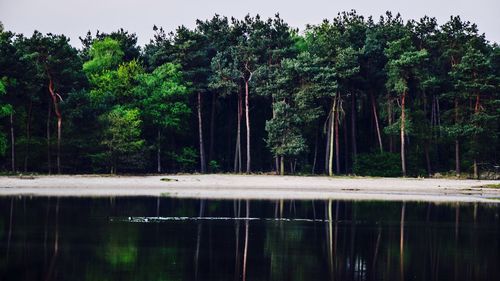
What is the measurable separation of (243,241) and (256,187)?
109ft

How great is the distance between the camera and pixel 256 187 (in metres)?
64.6

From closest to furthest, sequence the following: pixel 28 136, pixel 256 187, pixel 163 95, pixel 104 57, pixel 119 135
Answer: pixel 256 187 < pixel 28 136 < pixel 119 135 < pixel 163 95 < pixel 104 57

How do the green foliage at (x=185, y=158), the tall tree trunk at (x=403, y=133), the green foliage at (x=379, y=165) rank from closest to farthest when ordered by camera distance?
the tall tree trunk at (x=403, y=133), the green foliage at (x=379, y=165), the green foliage at (x=185, y=158)

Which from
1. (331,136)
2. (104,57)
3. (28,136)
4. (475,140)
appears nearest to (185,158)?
(104,57)

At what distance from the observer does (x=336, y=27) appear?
84562 millimetres

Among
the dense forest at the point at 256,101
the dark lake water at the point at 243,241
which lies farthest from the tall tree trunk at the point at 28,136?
the dark lake water at the point at 243,241

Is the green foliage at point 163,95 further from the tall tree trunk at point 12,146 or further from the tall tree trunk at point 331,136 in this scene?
the tall tree trunk at point 331,136

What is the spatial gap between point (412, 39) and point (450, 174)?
1450 cm

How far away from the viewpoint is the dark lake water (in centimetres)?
2450

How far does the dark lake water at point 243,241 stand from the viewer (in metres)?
24.5

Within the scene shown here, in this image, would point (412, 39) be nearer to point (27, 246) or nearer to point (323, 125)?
point (323, 125)

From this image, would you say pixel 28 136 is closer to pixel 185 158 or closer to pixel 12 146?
pixel 12 146

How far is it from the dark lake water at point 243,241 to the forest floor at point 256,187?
7.41m

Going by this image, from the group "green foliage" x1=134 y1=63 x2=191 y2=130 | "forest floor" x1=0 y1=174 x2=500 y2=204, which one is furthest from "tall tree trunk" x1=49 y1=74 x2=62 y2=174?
"green foliage" x1=134 y1=63 x2=191 y2=130
